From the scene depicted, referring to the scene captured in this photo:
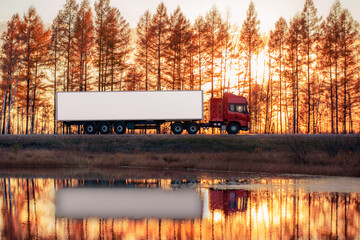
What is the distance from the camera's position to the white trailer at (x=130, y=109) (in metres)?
38.9

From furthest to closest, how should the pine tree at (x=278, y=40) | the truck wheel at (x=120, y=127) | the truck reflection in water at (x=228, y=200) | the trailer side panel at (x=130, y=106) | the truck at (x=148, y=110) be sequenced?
the pine tree at (x=278, y=40)
the truck wheel at (x=120, y=127)
the trailer side panel at (x=130, y=106)
the truck at (x=148, y=110)
the truck reflection in water at (x=228, y=200)

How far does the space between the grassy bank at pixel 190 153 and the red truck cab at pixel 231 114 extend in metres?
3.35

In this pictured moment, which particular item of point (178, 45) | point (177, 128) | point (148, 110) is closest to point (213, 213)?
point (177, 128)

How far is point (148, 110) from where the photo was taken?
129 feet

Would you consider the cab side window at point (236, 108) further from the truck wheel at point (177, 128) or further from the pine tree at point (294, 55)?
the pine tree at point (294, 55)

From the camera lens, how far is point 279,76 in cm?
5394

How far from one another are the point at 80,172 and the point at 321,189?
1414 cm

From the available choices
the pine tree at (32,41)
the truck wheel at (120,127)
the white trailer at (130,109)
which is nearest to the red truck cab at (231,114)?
the white trailer at (130,109)

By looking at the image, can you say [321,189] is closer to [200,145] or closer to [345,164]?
[345,164]

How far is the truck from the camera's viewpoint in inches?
1502

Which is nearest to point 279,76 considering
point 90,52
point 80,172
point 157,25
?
point 157,25

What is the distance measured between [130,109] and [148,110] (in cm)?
166

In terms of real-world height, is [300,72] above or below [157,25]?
below

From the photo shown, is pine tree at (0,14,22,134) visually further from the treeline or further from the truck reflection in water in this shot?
the truck reflection in water
